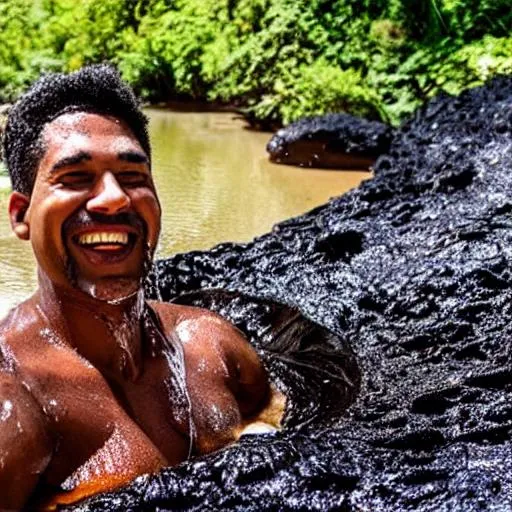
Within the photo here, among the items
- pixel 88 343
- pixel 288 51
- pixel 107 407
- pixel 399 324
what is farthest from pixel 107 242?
pixel 288 51

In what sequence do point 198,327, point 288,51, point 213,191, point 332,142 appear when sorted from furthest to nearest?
point 288,51 < point 332,142 < point 213,191 < point 198,327

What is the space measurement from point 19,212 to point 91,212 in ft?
0.98

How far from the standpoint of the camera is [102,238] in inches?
93.1

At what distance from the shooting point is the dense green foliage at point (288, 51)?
9.59m

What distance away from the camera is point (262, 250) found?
441 centimetres

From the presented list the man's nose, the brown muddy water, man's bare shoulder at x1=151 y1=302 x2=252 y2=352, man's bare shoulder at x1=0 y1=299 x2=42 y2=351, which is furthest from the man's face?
the brown muddy water

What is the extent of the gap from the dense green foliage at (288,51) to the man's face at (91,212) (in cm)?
716

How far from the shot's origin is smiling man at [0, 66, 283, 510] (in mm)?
2266

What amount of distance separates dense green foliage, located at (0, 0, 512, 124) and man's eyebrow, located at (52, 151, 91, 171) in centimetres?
724

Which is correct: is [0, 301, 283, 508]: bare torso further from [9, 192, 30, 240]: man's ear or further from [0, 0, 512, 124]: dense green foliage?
[0, 0, 512, 124]: dense green foliage

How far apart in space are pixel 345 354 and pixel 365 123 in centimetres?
529

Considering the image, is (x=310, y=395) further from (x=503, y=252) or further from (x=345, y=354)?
(x=503, y=252)

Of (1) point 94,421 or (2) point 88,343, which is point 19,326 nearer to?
(2) point 88,343

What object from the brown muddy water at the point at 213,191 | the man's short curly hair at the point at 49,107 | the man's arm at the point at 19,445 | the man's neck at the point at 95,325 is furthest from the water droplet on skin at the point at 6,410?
the brown muddy water at the point at 213,191
